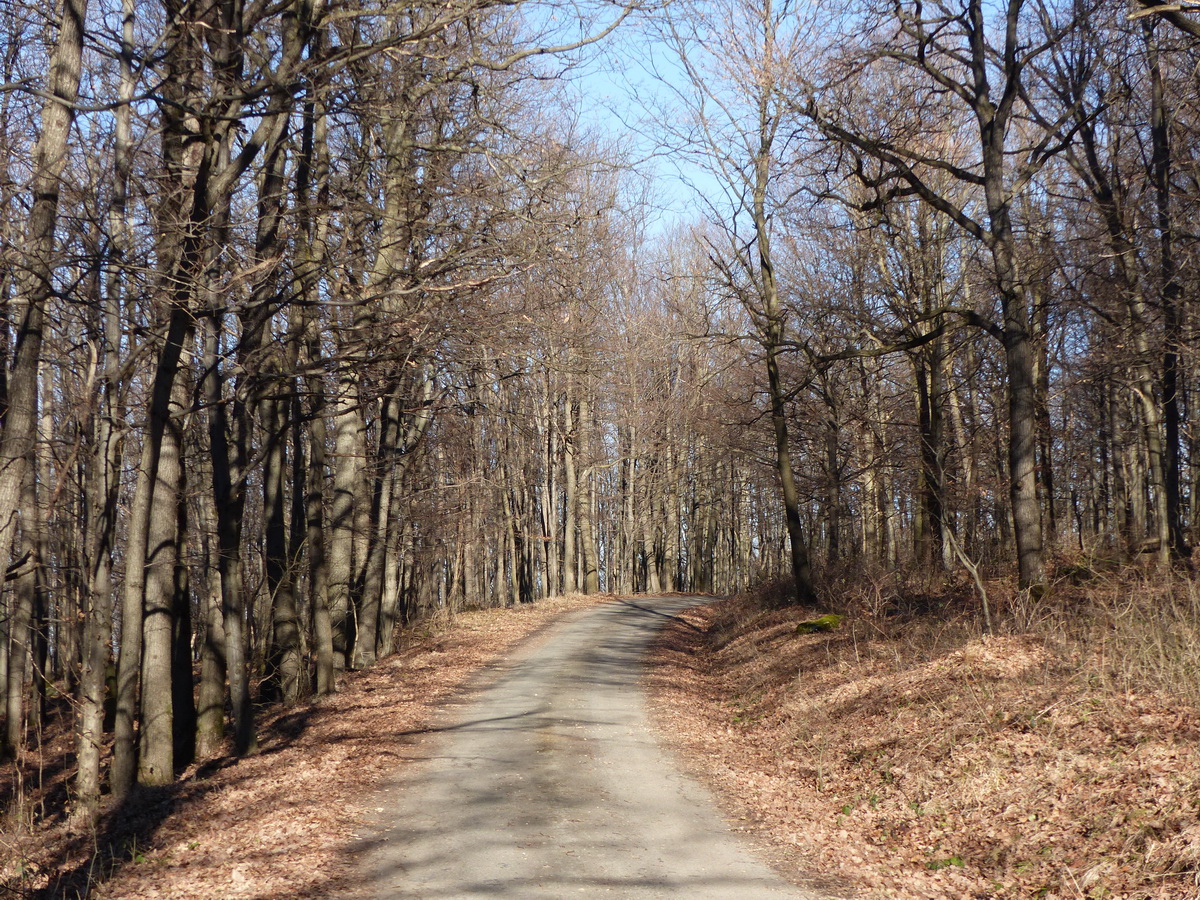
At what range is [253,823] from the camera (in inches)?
301

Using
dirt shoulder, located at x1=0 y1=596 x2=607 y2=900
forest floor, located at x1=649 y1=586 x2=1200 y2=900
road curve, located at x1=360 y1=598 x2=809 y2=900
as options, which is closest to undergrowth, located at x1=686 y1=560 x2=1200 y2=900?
forest floor, located at x1=649 y1=586 x2=1200 y2=900

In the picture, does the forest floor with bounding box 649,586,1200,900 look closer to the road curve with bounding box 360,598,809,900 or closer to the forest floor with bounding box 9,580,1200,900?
the forest floor with bounding box 9,580,1200,900

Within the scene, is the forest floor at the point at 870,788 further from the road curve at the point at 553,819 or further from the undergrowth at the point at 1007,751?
the road curve at the point at 553,819

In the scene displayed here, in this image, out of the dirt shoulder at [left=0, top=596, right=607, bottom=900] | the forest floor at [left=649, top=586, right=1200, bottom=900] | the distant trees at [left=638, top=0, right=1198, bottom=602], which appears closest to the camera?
the forest floor at [left=649, top=586, right=1200, bottom=900]

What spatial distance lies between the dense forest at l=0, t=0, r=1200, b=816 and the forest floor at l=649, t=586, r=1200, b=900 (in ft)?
6.52

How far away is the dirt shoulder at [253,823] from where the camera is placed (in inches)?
250

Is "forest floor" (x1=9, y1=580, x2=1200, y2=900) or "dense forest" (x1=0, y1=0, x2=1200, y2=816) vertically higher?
"dense forest" (x1=0, y1=0, x2=1200, y2=816)

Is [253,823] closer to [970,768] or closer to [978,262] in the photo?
[970,768]

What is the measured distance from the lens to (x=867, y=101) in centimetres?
1584

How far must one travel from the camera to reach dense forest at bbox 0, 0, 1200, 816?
917 centimetres

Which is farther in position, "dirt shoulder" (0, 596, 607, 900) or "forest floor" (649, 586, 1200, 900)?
"dirt shoulder" (0, 596, 607, 900)

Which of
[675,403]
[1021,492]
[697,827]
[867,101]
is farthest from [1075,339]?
[697,827]

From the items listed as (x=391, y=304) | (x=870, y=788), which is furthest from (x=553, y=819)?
(x=391, y=304)

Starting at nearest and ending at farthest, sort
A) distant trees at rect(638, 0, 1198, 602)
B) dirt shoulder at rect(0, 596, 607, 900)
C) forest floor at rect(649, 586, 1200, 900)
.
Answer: forest floor at rect(649, 586, 1200, 900) < dirt shoulder at rect(0, 596, 607, 900) < distant trees at rect(638, 0, 1198, 602)
